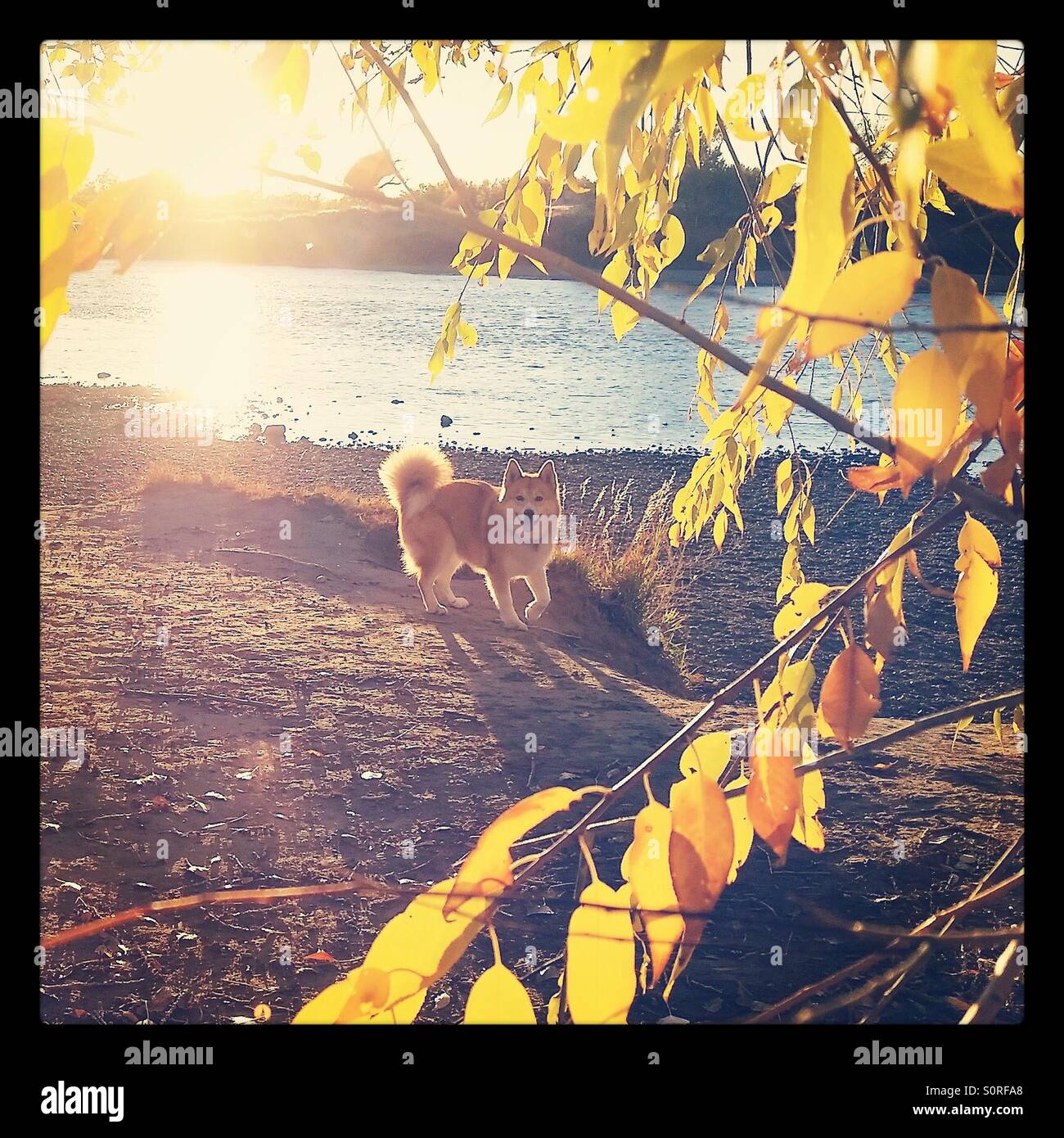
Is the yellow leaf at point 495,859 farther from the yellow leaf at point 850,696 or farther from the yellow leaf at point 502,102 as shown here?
the yellow leaf at point 502,102

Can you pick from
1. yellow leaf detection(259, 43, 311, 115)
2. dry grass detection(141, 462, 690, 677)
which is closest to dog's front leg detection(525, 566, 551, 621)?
dry grass detection(141, 462, 690, 677)

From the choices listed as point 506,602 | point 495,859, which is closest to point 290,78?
point 495,859

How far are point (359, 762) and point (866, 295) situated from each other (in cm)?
265

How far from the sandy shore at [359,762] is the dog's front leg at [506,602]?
116 millimetres

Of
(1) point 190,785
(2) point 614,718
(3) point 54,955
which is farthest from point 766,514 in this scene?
(3) point 54,955

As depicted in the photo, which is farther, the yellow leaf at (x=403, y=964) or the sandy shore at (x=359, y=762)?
the sandy shore at (x=359, y=762)

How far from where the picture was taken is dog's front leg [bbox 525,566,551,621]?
15.8ft

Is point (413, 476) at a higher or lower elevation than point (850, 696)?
higher

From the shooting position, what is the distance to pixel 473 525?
4.77 meters

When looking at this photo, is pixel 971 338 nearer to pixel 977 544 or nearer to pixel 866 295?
pixel 866 295

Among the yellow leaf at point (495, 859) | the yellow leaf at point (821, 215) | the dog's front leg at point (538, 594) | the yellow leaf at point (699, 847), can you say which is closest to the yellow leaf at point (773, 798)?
the yellow leaf at point (699, 847)

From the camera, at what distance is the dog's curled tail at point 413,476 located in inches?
189

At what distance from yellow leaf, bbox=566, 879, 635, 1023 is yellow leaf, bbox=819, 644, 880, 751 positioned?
0.87ft
